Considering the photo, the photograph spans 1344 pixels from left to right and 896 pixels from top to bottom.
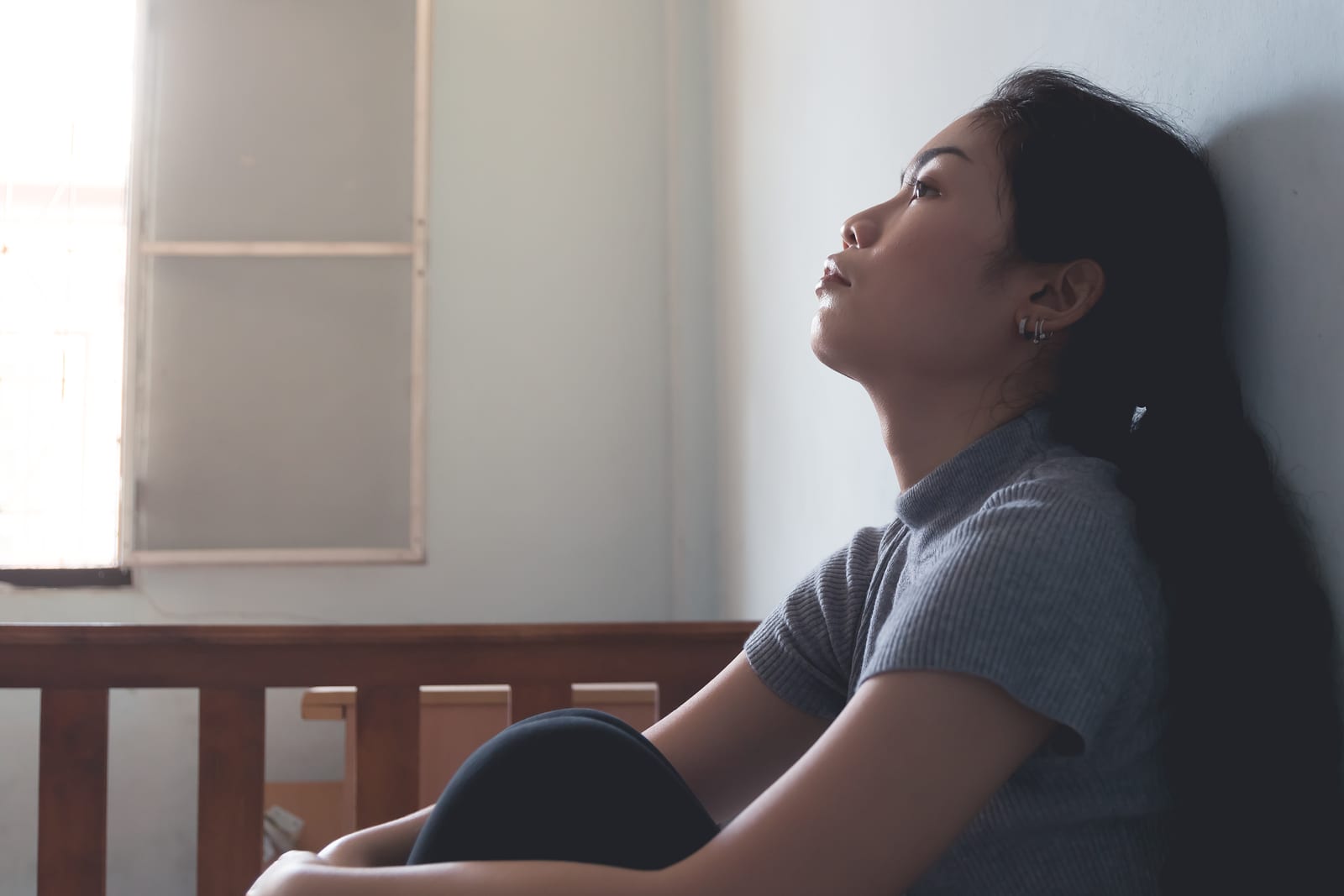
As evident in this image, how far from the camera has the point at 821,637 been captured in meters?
0.96

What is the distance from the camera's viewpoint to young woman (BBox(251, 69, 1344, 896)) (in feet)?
2.00

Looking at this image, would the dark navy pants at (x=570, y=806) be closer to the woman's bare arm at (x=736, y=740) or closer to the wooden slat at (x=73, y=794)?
the woman's bare arm at (x=736, y=740)

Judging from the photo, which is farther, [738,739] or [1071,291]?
[738,739]

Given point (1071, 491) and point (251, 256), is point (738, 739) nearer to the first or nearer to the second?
point (1071, 491)

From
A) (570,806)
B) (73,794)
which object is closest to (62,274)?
(73,794)

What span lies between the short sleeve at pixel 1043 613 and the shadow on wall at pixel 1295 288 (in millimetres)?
136

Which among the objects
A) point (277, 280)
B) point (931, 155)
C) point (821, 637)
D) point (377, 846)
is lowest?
point (377, 846)

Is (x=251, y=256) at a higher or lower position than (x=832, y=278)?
higher

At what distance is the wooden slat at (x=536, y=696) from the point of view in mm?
1587

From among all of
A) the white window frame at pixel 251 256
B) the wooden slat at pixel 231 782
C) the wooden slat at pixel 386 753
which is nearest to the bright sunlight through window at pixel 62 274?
the white window frame at pixel 251 256

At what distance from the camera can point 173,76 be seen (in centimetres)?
282

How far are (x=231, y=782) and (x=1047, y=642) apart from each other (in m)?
1.30

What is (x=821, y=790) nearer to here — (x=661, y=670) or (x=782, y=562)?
(x=661, y=670)

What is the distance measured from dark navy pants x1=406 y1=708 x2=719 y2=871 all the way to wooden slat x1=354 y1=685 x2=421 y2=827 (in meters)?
0.80
